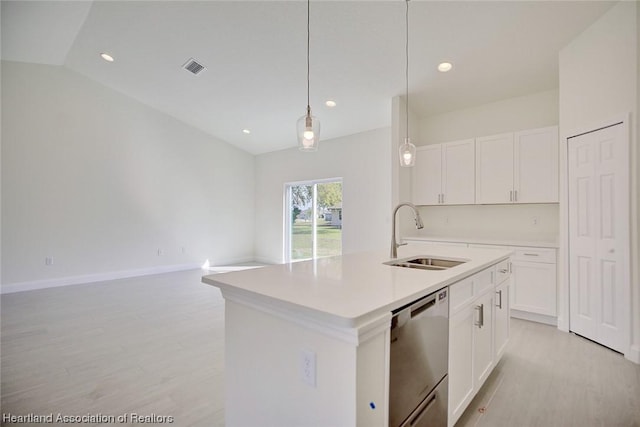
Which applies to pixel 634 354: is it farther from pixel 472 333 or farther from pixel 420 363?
pixel 420 363

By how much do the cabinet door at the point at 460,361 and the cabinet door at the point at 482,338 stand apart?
2.8 inches

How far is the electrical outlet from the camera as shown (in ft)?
3.32

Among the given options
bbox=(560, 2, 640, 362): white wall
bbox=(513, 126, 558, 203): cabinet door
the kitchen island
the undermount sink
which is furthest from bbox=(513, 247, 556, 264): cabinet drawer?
the kitchen island

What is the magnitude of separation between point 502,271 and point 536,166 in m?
2.10

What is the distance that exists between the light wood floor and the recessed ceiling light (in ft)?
10.2

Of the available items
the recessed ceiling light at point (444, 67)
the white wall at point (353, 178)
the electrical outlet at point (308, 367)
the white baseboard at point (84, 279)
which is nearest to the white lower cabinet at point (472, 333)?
the electrical outlet at point (308, 367)

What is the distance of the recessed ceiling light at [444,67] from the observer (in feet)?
11.6

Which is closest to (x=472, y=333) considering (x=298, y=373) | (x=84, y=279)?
(x=298, y=373)

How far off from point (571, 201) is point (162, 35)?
515cm

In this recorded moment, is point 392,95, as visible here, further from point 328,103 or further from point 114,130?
point 114,130

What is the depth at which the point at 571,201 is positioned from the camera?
10.3ft

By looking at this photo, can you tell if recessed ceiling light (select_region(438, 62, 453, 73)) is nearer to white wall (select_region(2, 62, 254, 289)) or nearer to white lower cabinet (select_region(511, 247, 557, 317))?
white lower cabinet (select_region(511, 247, 557, 317))

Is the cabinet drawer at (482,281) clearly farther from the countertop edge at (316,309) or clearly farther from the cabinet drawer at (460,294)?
the countertop edge at (316,309)

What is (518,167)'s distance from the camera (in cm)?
378
